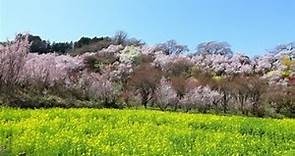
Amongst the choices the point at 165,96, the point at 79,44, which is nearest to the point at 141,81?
the point at 165,96

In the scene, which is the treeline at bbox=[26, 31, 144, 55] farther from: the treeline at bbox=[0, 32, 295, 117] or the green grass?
the green grass

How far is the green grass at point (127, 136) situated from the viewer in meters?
11.4

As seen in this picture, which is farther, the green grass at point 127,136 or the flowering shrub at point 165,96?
the flowering shrub at point 165,96

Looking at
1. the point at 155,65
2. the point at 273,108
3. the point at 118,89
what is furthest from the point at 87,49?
the point at 273,108

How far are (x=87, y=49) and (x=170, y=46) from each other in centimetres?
1088

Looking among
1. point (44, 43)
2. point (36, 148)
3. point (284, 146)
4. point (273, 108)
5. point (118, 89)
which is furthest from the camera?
point (44, 43)

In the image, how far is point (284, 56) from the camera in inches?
2270

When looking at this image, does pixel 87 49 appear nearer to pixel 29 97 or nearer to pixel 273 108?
pixel 273 108

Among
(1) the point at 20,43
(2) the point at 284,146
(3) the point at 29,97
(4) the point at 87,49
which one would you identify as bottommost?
(2) the point at 284,146

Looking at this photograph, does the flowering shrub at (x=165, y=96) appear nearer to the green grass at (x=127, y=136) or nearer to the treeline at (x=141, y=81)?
the treeline at (x=141, y=81)

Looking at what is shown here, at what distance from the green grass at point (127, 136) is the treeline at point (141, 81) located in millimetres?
7389

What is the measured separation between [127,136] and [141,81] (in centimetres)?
2412

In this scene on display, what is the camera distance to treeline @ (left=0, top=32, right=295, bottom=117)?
28009 millimetres

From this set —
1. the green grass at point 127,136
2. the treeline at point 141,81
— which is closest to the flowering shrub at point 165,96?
the treeline at point 141,81
